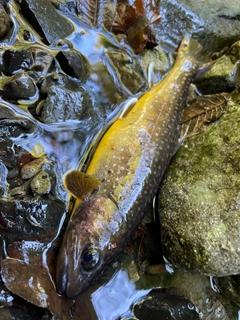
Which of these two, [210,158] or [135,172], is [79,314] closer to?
[135,172]

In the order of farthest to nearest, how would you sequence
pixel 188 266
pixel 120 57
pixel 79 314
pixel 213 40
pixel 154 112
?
pixel 213 40, pixel 120 57, pixel 154 112, pixel 188 266, pixel 79 314

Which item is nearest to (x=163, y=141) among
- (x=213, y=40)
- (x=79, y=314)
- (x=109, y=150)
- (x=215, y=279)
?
(x=109, y=150)

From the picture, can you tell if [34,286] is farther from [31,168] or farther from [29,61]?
[29,61]

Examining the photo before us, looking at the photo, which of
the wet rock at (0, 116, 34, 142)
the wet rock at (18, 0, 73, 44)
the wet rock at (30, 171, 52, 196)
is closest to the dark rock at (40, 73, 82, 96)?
the wet rock at (0, 116, 34, 142)

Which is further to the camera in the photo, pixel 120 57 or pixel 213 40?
pixel 213 40

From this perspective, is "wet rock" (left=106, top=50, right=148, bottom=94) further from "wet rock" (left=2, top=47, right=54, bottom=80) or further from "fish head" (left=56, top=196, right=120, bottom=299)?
"fish head" (left=56, top=196, right=120, bottom=299)

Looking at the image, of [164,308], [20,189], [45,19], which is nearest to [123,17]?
[45,19]

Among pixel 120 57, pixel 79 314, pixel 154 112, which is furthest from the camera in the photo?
pixel 120 57
